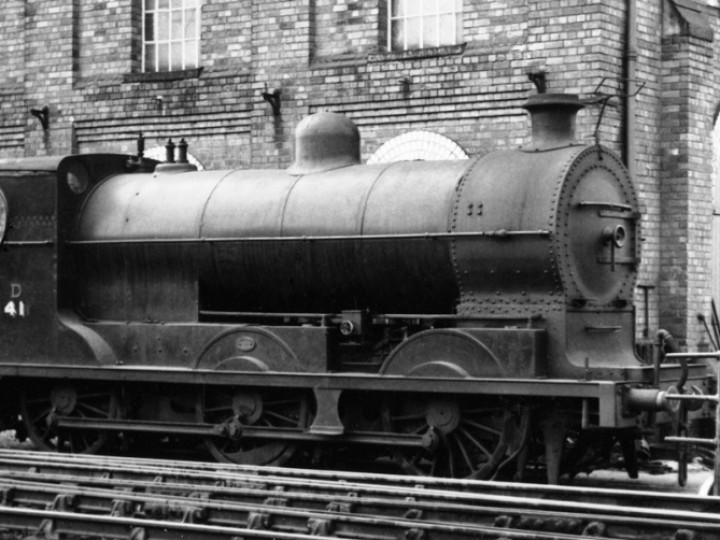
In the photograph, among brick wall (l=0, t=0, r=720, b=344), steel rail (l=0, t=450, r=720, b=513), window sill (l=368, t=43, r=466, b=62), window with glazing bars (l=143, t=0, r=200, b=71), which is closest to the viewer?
steel rail (l=0, t=450, r=720, b=513)

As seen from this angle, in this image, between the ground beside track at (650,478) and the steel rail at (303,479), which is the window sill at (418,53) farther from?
the steel rail at (303,479)

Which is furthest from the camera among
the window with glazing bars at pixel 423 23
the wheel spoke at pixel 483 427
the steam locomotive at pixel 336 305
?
the window with glazing bars at pixel 423 23

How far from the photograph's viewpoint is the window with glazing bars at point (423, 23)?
15289 millimetres

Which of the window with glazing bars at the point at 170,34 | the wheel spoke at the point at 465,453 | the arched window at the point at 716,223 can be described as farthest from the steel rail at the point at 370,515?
the window with glazing bars at the point at 170,34

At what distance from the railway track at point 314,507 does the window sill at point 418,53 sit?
6.25 meters

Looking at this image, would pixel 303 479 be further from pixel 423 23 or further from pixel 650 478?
pixel 423 23

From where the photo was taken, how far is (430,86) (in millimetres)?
15148

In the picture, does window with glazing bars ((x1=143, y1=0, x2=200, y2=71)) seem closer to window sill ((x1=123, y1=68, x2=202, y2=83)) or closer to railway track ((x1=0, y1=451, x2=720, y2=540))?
window sill ((x1=123, y1=68, x2=202, y2=83))

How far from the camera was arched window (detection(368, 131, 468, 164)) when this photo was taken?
48.9 feet

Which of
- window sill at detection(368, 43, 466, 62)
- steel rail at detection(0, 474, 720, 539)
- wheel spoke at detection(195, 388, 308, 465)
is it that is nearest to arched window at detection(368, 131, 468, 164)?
window sill at detection(368, 43, 466, 62)

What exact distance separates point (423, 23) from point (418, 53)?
471 millimetres

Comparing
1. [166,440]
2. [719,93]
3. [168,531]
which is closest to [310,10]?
[719,93]

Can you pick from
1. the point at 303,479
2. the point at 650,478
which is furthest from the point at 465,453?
the point at 650,478

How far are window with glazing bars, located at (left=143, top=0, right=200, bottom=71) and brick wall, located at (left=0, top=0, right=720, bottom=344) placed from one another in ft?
0.61
